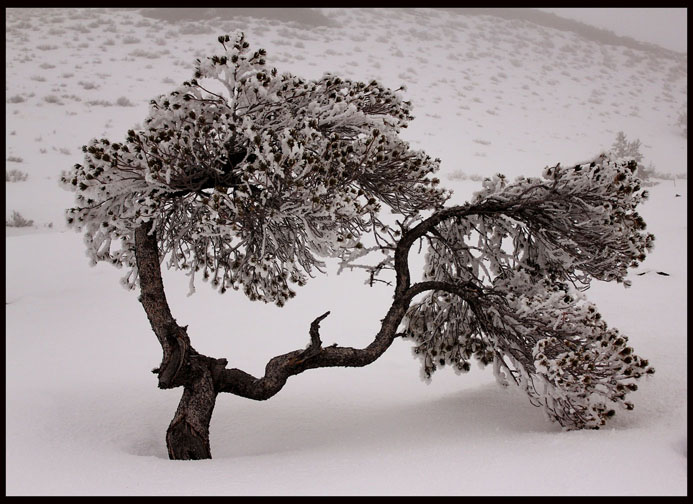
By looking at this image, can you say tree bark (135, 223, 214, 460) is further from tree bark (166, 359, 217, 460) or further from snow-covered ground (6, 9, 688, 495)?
snow-covered ground (6, 9, 688, 495)

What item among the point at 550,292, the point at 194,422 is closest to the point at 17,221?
the point at 194,422

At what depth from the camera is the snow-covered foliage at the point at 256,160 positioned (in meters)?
5.32

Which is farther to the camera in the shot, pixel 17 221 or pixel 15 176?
pixel 15 176

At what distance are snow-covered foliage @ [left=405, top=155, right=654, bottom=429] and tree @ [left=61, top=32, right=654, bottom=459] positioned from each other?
2 cm

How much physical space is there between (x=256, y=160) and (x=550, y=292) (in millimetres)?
3057

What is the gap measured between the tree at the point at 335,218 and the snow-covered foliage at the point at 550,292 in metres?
0.02

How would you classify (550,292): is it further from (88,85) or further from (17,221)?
(88,85)

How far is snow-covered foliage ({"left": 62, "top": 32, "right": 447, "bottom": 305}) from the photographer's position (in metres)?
5.32

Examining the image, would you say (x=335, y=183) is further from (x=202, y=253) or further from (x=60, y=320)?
(x=60, y=320)

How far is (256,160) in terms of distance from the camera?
17.2 feet

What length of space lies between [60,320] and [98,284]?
197 centimetres

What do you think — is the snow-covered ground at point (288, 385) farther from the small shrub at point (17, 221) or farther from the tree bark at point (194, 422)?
the tree bark at point (194, 422)

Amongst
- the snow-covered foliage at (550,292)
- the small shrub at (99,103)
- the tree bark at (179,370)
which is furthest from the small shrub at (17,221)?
the snow-covered foliage at (550,292)

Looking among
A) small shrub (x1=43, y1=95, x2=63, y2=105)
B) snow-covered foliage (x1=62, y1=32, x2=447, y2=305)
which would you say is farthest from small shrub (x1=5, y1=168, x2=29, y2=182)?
snow-covered foliage (x1=62, y1=32, x2=447, y2=305)
